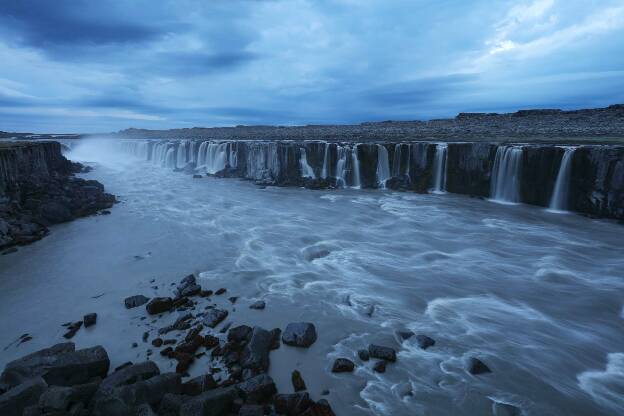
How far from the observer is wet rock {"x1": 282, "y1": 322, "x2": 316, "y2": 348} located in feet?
23.4

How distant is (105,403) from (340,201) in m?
19.4

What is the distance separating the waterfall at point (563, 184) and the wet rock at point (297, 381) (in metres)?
19.8

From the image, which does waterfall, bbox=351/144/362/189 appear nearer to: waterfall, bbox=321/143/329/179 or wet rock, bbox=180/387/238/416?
waterfall, bbox=321/143/329/179

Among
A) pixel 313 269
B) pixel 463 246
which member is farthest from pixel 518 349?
pixel 463 246

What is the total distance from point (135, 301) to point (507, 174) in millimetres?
21856

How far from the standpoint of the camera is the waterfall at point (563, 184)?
62.9ft

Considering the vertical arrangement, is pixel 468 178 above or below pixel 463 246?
above

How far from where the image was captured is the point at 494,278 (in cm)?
1078

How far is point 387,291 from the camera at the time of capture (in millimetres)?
9711

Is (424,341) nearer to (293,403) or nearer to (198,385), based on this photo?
(293,403)

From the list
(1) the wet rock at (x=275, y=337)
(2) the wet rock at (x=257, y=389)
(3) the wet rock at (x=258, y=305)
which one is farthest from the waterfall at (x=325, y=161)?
(2) the wet rock at (x=257, y=389)

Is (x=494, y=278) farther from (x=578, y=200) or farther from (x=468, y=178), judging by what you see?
(x=468, y=178)

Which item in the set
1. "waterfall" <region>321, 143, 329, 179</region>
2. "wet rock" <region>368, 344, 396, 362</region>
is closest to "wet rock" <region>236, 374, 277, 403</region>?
"wet rock" <region>368, 344, 396, 362</region>

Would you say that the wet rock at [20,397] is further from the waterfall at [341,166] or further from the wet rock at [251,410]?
the waterfall at [341,166]
